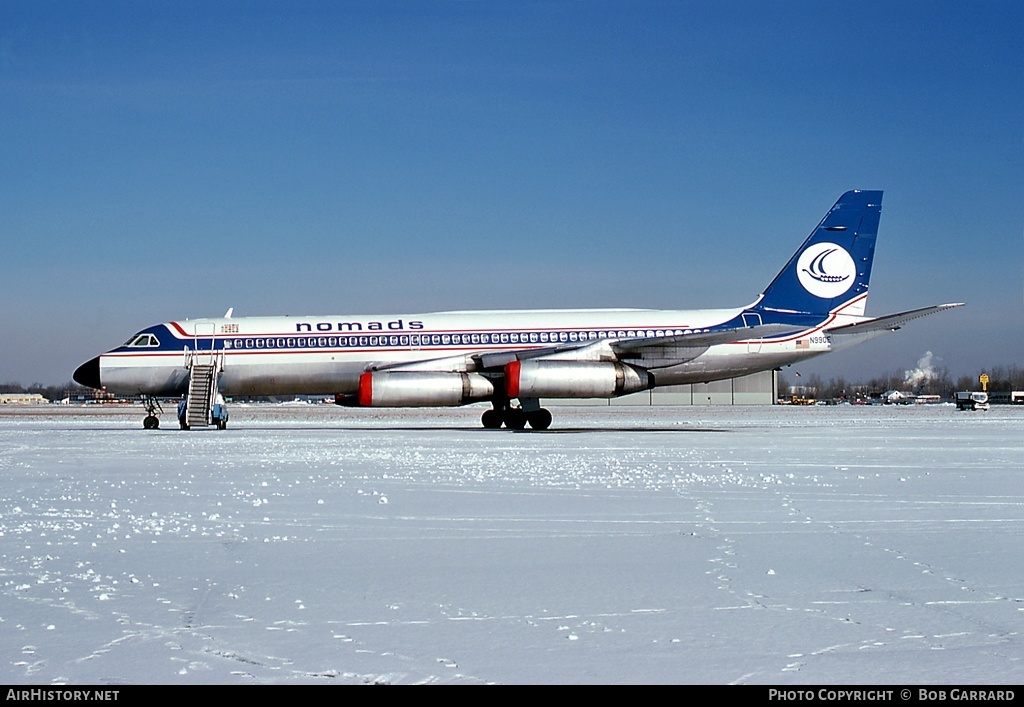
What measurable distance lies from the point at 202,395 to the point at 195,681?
24027 millimetres

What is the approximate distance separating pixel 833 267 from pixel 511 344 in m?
9.63

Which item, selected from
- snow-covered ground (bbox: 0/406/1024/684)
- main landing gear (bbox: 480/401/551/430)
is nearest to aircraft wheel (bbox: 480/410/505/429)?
main landing gear (bbox: 480/401/551/430)

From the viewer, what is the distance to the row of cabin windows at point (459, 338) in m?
26.5

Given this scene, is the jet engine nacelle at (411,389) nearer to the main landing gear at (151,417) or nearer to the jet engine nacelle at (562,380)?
the jet engine nacelle at (562,380)

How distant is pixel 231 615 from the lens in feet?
15.5

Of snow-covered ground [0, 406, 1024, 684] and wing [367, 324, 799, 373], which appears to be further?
wing [367, 324, 799, 373]

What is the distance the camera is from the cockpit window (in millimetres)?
27719

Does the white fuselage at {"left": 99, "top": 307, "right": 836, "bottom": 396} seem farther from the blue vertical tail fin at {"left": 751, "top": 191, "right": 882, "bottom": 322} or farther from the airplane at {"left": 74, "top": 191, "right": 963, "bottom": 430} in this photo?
the blue vertical tail fin at {"left": 751, "top": 191, "right": 882, "bottom": 322}

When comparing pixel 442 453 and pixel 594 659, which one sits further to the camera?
pixel 442 453

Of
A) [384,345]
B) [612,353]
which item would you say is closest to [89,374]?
[384,345]

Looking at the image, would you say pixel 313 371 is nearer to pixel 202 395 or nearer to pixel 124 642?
pixel 202 395

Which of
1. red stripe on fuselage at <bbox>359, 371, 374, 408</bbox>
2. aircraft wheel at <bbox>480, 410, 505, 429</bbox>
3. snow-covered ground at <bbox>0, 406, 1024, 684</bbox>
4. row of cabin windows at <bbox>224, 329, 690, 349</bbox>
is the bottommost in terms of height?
snow-covered ground at <bbox>0, 406, 1024, 684</bbox>

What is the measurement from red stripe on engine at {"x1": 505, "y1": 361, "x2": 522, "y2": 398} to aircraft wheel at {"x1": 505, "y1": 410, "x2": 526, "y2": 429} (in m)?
1.59
